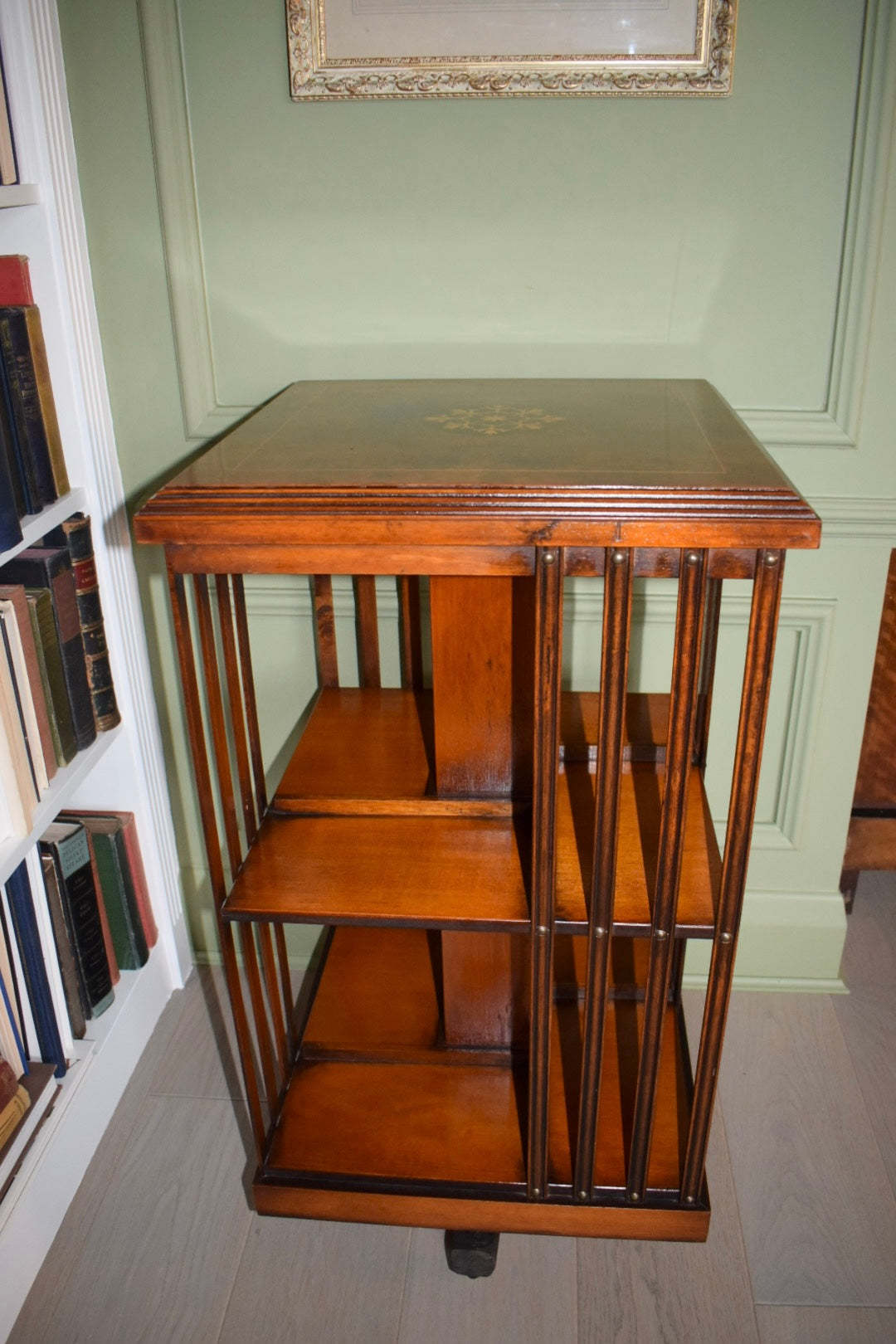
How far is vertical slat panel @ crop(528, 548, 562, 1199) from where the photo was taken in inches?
40.6

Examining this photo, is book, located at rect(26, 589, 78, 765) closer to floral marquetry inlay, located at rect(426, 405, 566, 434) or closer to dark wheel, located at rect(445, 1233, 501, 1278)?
floral marquetry inlay, located at rect(426, 405, 566, 434)

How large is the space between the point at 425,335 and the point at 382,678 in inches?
22.5

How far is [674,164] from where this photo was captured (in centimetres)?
142

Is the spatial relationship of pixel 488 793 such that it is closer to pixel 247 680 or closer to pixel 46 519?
pixel 247 680

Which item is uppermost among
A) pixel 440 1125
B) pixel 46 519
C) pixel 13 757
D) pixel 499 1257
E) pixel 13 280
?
pixel 13 280

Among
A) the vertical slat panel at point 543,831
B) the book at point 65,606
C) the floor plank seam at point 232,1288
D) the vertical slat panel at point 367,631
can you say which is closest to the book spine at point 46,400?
the book at point 65,606

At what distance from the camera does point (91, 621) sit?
1562 mm

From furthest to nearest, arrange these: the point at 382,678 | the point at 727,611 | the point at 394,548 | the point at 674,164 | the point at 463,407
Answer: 1. the point at 382,678
2. the point at 727,611
3. the point at 674,164
4. the point at 463,407
5. the point at 394,548

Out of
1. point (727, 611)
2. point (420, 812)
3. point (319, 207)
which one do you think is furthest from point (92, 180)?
point (727, 611)

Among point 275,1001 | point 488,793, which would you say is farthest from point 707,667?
point 275,1001

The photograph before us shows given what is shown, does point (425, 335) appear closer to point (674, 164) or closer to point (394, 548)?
point (674, 164)

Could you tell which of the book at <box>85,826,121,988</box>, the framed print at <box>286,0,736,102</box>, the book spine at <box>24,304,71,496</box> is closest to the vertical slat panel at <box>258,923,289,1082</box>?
the book at <box>85,826,121,988</box>

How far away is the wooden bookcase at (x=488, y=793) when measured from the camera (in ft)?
3.31

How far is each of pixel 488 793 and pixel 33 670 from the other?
64 cm
